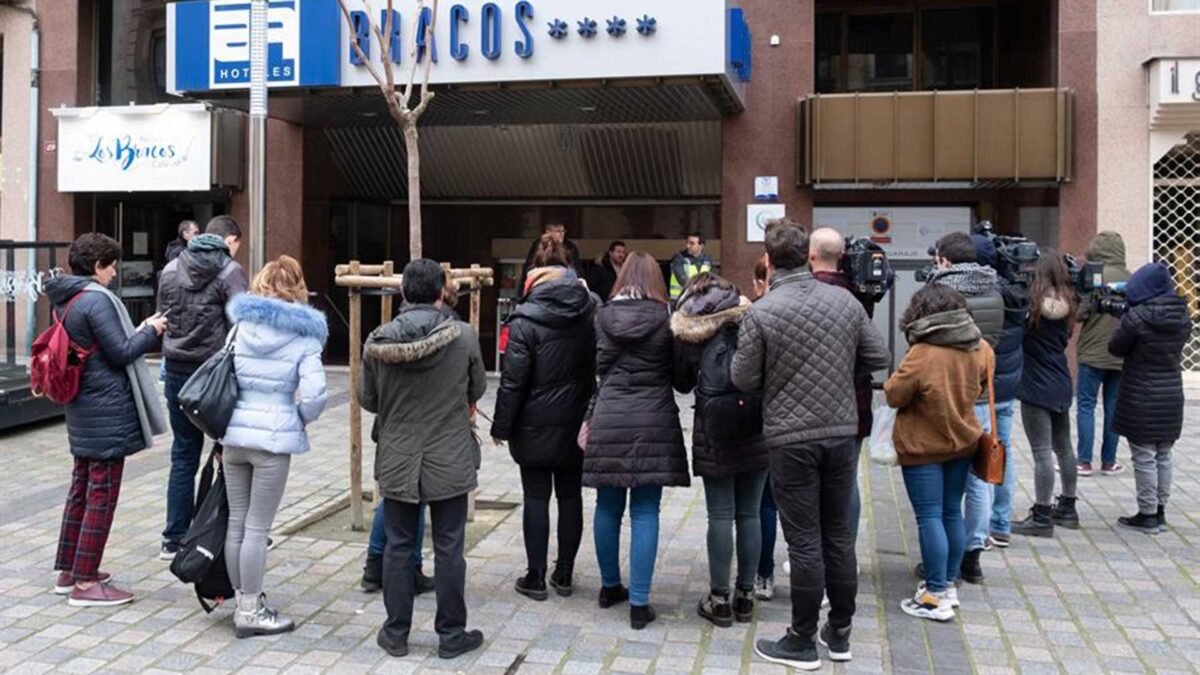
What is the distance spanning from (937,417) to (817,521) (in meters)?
0.92

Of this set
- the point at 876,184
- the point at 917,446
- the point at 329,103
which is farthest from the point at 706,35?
the point at 917,446

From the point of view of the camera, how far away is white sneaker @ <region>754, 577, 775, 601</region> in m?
5.51

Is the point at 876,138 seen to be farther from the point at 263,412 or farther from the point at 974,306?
the point at 263,412

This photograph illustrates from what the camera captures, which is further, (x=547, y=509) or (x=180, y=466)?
(x=180, y=466)

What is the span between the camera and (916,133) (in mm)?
12812

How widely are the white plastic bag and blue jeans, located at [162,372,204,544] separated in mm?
3612

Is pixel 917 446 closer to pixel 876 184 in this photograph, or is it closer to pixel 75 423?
pixel 75 423

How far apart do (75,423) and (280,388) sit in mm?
1269

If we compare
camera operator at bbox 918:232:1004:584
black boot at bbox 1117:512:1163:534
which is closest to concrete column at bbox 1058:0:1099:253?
black boot at bbox 1117:512:1163:534

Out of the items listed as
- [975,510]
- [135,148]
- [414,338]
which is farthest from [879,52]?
[414,338]

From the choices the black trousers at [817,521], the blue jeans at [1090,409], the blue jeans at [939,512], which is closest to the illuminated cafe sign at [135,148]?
the blue jeans at [1090,409]

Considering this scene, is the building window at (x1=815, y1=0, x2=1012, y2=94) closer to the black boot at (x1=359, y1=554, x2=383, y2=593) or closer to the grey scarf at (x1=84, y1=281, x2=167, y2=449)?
the black boot at (x1=359, y1=554, x2=383, y2=593)

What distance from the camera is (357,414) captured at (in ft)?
21.6

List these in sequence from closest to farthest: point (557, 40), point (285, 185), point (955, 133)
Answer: point (557, 40), point (955, 133), point (285, 185)
